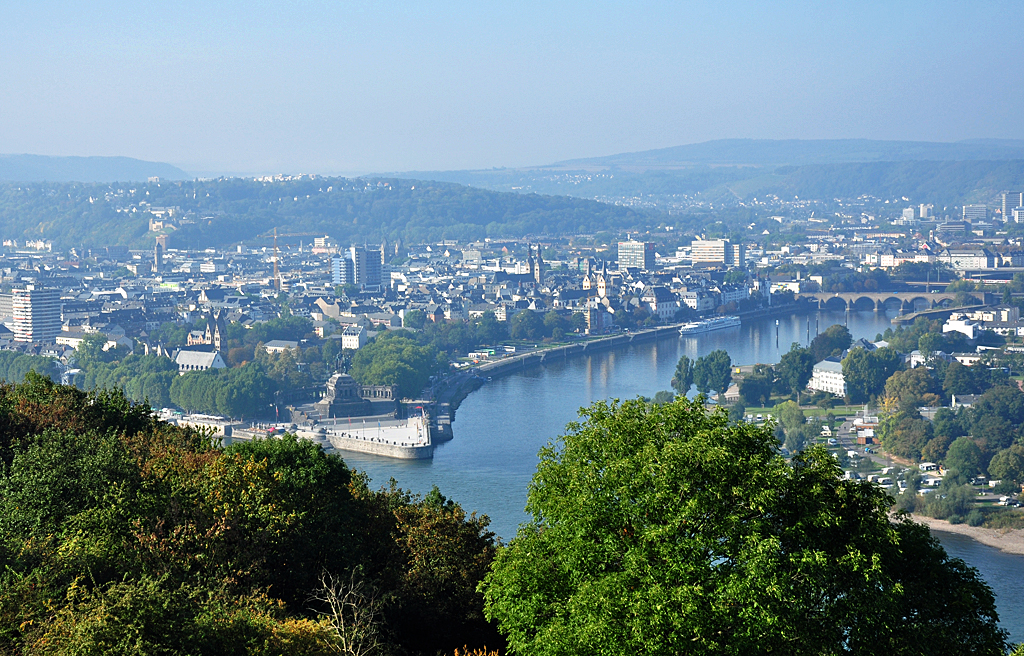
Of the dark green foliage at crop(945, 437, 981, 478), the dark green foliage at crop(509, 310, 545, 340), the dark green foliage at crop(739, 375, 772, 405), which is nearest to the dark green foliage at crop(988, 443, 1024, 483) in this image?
the dark green foliage at crop(945, 437, 981, 478)

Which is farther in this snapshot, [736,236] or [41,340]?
[736,236]

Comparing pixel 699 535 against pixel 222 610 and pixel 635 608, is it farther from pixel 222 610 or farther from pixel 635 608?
pixel 222 610

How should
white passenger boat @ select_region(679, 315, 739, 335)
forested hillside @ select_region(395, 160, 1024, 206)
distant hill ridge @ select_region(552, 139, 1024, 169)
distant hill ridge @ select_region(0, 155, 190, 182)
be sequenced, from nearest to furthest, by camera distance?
1. white passenger boat @ select_region(679, 315, 739, 335)
2. forested hillside @ select_region(395, 160, 1024, 206)
3. distant hill ridge @ select_region(0, 155, 190, 182)
4. distant hill ridge @ select_region(552, 139, 1024, 169)

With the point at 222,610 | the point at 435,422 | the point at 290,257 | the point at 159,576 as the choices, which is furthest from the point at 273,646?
the point at 290,257

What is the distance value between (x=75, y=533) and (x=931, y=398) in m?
13.4

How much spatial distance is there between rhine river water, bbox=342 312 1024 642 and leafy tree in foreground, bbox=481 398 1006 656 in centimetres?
468

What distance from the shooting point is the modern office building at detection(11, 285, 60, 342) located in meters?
24.7

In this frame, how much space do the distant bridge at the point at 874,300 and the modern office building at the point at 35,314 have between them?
60.5 feet

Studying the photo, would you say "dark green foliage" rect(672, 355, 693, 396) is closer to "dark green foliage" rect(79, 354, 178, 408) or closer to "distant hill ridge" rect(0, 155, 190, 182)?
"dark green foliage" rect(79, 354, 178, 408)

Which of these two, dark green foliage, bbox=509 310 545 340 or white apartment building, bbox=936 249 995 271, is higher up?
white apartment building, bbox=936 249 995 271

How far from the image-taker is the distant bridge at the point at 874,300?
3169 cm

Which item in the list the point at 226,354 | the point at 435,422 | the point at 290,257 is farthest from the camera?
the point at 290,257

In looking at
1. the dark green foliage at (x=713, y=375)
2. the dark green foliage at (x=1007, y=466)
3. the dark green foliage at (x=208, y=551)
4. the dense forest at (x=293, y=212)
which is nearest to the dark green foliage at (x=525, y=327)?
the dark green foliage at (x=713, y=375)

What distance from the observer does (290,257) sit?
1761 inches
